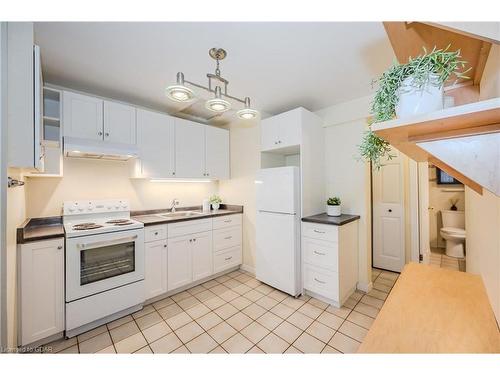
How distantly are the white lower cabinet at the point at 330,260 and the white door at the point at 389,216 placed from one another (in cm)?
89

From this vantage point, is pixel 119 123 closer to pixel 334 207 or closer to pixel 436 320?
pixel 334 207

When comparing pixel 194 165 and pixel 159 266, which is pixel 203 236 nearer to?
pixel 159 266

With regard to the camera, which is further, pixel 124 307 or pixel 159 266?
pixel 159 266

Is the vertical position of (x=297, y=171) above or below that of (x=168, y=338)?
above

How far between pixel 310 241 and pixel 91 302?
7.37ft

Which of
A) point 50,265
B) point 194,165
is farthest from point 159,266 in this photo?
point 194,165

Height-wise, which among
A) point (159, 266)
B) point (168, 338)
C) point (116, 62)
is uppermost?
point (116, 62)

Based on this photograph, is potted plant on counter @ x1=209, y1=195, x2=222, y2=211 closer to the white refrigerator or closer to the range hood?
the white refrigerator

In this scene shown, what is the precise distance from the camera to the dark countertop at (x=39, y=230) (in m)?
1.61

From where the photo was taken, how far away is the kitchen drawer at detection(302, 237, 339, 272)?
2201 millimetres

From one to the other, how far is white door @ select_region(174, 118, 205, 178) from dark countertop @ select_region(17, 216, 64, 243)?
4.38 ft

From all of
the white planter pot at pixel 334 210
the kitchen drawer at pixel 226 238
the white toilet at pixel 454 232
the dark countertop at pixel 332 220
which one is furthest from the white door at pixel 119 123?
the white toilet at pixel 454 232

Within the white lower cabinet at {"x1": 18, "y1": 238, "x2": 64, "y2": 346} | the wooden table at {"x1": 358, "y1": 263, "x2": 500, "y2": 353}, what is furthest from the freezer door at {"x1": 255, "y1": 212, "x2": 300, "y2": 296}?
the white lower cabinet at {"x1": 18, "y1": 238, "x2": 64, "y2": 346}

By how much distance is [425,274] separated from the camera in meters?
1.15
